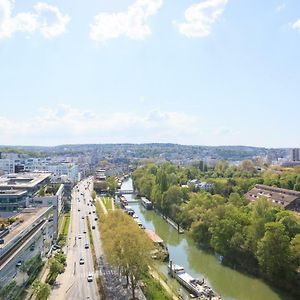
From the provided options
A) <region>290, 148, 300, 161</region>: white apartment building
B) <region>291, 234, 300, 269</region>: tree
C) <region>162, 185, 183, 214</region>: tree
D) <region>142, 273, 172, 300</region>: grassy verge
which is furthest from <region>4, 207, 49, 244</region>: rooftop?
<region>290, 148, 300, 161</region>: white apartment building

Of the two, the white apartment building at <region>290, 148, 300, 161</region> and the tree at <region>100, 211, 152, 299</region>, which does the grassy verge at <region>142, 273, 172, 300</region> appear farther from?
the white apartment building at <region>290, 148, 300, 161</region>

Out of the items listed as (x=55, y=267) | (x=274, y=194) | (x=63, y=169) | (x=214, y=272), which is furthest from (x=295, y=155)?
(x=55, y=267)

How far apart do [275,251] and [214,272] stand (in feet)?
17.1

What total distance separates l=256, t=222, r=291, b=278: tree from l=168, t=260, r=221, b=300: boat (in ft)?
12.6

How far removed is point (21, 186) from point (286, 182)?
1449 inches

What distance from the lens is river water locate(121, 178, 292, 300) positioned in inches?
930

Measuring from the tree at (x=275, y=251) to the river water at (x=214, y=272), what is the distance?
118cm

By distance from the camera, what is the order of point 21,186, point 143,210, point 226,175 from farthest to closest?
point 226,175
point 143,210
point 21,186

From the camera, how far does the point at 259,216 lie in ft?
93.8

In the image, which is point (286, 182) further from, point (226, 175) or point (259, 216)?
point (259, 216)

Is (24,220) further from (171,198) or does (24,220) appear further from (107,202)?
(107,202)

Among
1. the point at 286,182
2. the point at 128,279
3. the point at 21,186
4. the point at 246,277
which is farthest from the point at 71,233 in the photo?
the point at 286,182

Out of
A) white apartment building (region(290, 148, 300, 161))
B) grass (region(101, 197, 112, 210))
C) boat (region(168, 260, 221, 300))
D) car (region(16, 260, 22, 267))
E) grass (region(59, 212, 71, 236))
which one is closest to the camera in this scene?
car (region(16, 260, 22, 267))

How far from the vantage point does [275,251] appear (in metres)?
24.0
